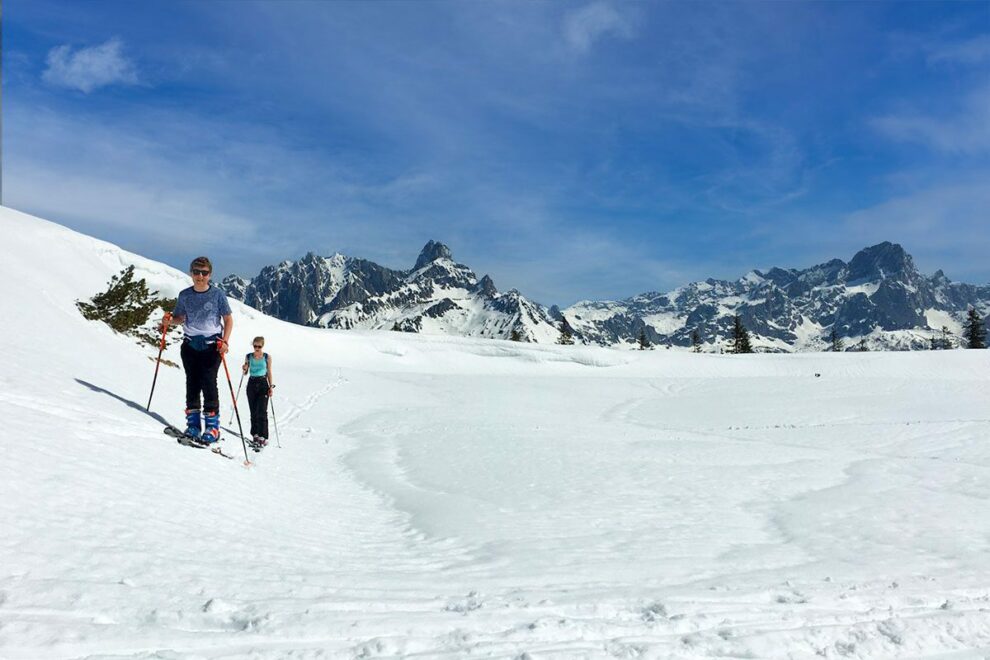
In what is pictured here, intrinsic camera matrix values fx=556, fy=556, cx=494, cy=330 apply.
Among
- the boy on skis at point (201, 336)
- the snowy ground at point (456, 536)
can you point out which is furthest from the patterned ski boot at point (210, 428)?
the snowy ground at point (456, 536)

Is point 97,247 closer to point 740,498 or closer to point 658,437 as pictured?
point 658,437

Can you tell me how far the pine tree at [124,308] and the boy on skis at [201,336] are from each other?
1768 centimetres

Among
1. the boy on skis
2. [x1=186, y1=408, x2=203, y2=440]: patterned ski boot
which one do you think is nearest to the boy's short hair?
the boy on skis

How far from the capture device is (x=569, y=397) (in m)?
34.1

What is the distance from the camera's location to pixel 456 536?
709 cm

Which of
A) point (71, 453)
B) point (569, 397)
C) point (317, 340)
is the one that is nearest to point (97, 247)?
point (317, 340)

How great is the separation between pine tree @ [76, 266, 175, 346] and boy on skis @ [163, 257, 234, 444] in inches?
696

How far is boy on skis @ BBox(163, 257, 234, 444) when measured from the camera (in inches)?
372

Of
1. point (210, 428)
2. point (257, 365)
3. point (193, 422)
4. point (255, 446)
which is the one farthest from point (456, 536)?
point (257, 365)

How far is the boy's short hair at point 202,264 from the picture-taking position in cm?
941

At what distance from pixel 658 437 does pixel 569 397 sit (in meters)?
15.5

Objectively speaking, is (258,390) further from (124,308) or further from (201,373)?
(124,308)

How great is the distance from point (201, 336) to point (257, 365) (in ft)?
11.1

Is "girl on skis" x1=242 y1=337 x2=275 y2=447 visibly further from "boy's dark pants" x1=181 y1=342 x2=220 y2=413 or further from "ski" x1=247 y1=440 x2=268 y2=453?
"boy's dark pants" x1=181 y1=342 x2=220 y2=413
